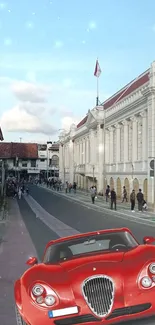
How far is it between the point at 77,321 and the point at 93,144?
61.6m

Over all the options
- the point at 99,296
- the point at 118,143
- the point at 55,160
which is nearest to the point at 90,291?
the point at 99,296

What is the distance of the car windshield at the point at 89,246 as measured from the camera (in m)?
5.57

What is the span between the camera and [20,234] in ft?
54.4

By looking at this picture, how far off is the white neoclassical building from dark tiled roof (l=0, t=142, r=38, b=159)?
1885 inches

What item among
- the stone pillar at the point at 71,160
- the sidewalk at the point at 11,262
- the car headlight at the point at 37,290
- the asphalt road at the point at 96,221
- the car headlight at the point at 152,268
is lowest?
A: the asphalt road at the point at 96,221

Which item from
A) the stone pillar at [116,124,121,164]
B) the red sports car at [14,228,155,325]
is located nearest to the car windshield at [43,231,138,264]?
the red sports car at [14,228,155,325]

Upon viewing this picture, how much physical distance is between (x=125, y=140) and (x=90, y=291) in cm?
4395

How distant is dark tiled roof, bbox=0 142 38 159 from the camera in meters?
121

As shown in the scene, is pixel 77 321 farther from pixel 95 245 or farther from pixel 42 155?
pixel 42 155

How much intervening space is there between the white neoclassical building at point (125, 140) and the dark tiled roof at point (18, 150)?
4788 centimetres

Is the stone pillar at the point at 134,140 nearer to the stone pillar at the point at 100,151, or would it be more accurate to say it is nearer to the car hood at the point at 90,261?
the stone pillar at the point at 100,151

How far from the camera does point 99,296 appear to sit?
4395mm

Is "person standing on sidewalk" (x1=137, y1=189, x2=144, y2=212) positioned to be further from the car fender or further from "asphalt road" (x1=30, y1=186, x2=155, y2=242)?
the car fender

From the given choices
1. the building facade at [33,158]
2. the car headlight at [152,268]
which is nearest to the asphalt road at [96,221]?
the car headlight at [152,268]
